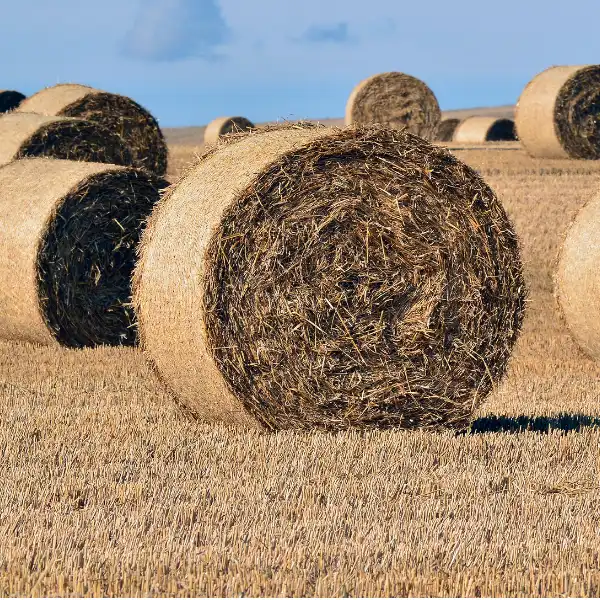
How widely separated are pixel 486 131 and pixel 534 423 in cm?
2629

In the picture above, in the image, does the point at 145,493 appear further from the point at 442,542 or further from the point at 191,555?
the point at 442,542

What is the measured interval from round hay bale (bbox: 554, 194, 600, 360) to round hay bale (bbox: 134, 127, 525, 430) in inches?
104

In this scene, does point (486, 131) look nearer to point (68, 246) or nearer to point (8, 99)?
point (8, 99)

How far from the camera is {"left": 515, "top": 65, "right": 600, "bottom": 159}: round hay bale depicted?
25.0m

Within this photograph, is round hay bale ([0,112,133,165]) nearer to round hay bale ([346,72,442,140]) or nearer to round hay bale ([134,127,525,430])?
round hay bale ([134,127,525,430])

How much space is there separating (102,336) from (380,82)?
17822 mm

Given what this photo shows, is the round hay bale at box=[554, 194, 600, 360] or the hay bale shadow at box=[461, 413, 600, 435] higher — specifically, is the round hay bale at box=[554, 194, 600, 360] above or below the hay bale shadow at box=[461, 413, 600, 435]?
above

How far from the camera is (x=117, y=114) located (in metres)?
18.3

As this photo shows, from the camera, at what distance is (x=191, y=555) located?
17.6 ft

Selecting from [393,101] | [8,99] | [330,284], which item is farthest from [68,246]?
[8,99]

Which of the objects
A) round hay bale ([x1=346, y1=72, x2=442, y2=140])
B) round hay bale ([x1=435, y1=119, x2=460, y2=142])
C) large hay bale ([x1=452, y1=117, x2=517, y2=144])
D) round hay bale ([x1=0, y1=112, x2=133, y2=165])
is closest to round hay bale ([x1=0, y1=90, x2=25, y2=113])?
round hay bale ([x1=346, y1=72, x2=442, y2=140])

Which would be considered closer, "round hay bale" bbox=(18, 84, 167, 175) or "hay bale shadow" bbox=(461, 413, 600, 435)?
"hay bale shadow" bbox=(461, 413, 600, 435)

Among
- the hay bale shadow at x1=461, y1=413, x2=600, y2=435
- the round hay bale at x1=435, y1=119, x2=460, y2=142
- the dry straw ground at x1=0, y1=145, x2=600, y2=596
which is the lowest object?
the hay bale shadow at x1=461, y1=413, x2=600, y2=435

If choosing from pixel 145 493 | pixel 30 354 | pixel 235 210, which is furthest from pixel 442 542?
pixel 30 354
